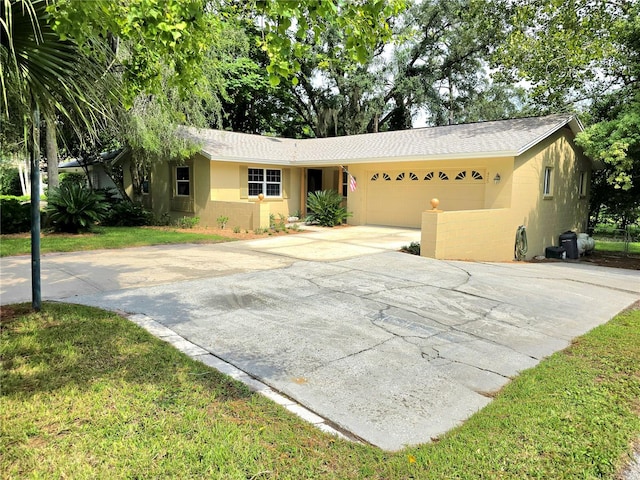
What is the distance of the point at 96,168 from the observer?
78.8ft

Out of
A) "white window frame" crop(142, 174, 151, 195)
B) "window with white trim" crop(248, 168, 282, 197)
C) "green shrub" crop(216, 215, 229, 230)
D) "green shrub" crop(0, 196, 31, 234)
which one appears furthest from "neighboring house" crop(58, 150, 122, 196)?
"green shrub" crop(216, 215, 229, 230)

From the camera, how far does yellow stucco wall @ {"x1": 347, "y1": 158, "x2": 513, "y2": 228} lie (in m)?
14.2

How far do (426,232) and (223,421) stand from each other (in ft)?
27.8

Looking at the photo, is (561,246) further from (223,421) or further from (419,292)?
(223,421)

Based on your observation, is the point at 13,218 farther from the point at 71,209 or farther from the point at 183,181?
the point at 183,181

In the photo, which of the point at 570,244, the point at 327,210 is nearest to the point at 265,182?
the point at 327,210

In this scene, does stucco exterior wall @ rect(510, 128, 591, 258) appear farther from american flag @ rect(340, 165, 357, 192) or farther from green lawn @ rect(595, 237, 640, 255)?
american flag @ rect(340, 165, 357, 192)

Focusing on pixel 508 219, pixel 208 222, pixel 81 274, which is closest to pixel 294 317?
pixel 81 274

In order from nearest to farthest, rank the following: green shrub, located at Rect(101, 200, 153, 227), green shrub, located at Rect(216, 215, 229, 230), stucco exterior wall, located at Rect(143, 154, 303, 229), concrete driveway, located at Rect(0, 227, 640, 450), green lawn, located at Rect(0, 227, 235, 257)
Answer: concrete driveway, located at Rect(0, 227, 640, 450) → green lawn, located at Rect(0, 227, 235, 257) → stucco exterior wall, located at Rect(143, 154, 303, 229) → green shrub, located at Rect(216, 215, 229, 230) → green shrub, located at Rect(101, 200, 153, 227)

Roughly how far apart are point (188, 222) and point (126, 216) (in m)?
2.68

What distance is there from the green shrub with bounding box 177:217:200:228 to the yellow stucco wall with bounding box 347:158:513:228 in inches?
249

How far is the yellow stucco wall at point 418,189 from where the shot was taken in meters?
A: 14.2

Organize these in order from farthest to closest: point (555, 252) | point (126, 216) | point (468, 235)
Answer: point (126, 216) < point (555, 252) < point (468, 235)

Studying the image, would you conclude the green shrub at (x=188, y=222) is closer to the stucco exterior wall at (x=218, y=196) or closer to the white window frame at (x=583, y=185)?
the stucco exterior wall at (x=218, y=196)
